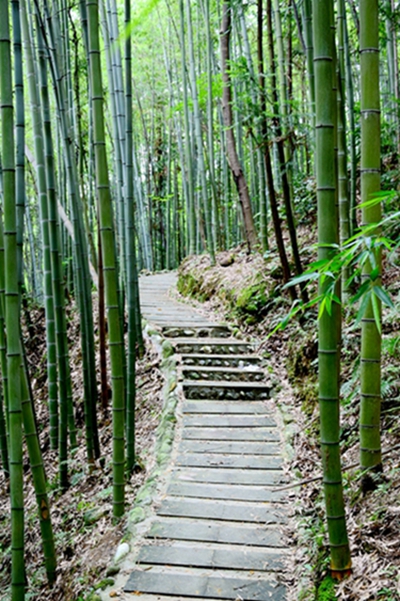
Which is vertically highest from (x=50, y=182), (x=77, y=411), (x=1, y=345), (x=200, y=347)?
(x=50, y=182)

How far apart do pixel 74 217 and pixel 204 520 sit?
2283 mm

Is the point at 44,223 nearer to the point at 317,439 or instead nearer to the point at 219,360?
the point at 219,360

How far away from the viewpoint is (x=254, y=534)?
2.52m

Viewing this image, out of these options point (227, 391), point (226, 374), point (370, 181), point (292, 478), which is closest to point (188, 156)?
point (226, 374)

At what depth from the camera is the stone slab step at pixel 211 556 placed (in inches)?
89.9

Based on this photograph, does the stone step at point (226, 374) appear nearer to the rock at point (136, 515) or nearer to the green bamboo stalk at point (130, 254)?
the green bamboo stalk at point (130, 254)

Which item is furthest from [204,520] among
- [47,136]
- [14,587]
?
[47,136]

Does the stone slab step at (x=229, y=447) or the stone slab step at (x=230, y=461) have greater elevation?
the stone slab step at (x=229, y=447)

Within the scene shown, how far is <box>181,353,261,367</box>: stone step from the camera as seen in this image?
15.1 feet

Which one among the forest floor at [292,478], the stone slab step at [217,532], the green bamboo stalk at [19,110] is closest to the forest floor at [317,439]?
the forest floor at [292,478]

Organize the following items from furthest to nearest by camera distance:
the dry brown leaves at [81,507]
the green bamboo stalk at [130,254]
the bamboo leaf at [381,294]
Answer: the green bamboo stalk at [130,254]
the dry brown leaves at [81,507]
the bamboo leaf at [381,294]

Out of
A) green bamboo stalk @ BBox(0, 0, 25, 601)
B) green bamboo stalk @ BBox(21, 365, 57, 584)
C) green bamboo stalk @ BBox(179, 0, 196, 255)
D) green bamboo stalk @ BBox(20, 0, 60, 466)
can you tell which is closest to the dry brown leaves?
green bamboo stalk @ BBox(20, 0, 60, 466)

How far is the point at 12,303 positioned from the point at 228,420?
2260mm

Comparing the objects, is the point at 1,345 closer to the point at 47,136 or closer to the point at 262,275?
the point at 47,136
